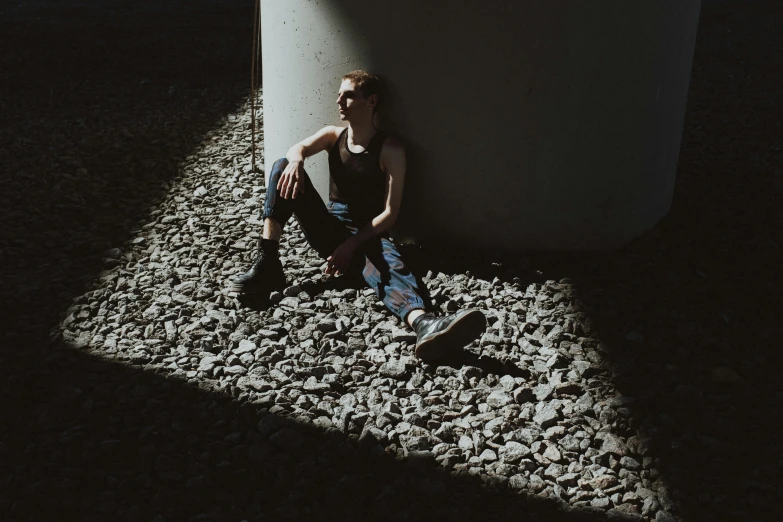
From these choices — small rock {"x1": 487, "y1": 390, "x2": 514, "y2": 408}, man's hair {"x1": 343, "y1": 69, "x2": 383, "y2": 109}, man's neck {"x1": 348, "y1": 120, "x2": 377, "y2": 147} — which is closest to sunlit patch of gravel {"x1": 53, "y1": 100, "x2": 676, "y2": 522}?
small rock {"x1": 487, "y1": 390, "x2": 514, "y2": 408}

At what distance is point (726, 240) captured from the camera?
14.5ft

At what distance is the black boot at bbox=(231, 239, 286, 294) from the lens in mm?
3850

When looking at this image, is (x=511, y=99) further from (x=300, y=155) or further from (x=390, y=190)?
(x=300, y=155)

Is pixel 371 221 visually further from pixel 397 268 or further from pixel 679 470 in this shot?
pixel 679 470

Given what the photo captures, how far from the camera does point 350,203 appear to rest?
417 cm

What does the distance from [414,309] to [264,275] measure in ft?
2.61

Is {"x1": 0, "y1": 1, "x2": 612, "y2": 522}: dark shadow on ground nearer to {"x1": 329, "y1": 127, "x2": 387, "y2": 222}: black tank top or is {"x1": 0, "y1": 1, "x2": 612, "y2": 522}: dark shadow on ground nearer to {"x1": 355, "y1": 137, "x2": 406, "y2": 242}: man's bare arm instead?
{"x1": 355, "y1": 137, "x2": 406, "y2": 242}: man's bare arm

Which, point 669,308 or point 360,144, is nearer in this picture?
point 669,308

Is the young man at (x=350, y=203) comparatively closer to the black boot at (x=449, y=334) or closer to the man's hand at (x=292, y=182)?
the man's hand at (x=292, y=182)

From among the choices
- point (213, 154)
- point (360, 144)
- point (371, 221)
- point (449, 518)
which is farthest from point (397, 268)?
point (213, 154)

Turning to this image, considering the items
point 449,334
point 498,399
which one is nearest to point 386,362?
point 449,334

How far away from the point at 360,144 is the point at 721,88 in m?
5.43

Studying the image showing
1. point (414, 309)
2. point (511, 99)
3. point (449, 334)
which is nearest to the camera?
point (449, 334)

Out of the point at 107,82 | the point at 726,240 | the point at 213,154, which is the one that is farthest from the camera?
the point at 107,82
